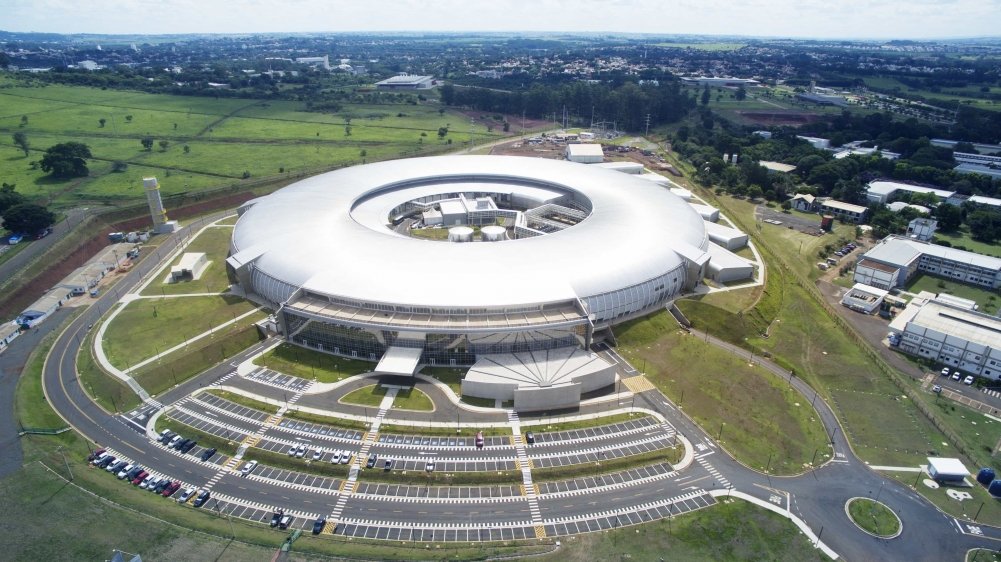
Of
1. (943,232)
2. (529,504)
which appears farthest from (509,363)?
(943,232)

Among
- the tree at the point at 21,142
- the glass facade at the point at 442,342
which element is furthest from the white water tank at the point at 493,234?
the tree at the point at 21,142

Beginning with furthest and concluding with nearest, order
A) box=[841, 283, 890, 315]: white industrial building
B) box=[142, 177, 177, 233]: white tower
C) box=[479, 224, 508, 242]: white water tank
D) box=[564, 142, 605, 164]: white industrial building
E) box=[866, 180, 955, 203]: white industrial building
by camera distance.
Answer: box=[564, 142, 605, 164]: white industrial building < box=[866, 180, 955, 203]: white industrial building < box=[142, 177, 177, 233]: white tower < box=[479, 224, 508, 242]: white water tank < box=[841, 283, 890, 315]: white industrial building

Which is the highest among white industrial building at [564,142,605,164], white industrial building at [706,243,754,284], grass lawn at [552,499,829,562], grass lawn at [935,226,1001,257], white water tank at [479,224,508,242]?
white industrial building at [564,142,605,164]

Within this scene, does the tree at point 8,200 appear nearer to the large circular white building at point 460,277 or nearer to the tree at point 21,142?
the large circular white building at point 460,277

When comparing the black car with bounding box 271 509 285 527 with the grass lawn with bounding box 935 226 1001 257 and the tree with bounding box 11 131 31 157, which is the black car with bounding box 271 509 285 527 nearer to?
the grass lawn with bounding box 935 226 1001 257

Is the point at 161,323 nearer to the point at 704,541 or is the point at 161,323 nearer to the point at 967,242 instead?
the point at 704,541


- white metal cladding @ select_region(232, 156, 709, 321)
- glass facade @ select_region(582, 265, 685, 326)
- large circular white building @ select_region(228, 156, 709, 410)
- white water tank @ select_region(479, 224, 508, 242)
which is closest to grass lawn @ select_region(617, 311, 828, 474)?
glass facade @ select_region(582, 265, 685, 326)
